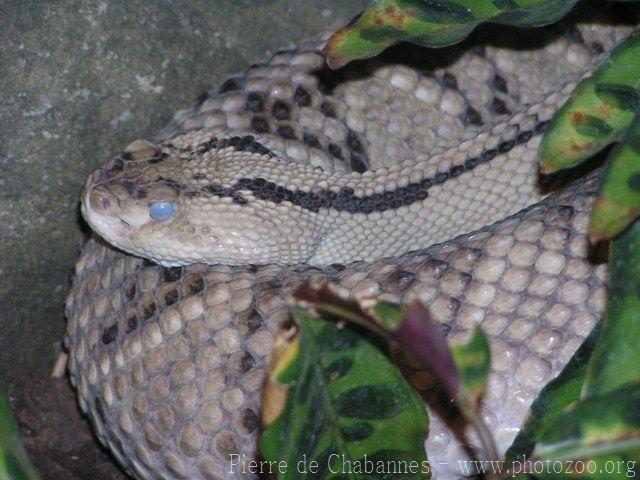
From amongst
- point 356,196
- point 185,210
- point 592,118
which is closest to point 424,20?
point 592,118

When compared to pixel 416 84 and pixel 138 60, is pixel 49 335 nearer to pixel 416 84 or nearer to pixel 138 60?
pixel 138 60

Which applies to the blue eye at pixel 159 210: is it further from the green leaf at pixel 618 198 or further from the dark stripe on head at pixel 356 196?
the green leaf at pixel 618 198

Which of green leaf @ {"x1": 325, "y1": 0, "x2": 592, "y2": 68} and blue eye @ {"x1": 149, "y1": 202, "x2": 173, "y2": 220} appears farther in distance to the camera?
blue eye @ {"x1": 149, "y1": 202, "x2": 173, "y2": 220}

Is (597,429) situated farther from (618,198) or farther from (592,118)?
(592,118)

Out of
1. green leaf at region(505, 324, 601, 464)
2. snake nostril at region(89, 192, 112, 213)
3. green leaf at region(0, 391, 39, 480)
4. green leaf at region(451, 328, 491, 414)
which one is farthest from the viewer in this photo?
snake nostril at region(89, 192, 112, 213)

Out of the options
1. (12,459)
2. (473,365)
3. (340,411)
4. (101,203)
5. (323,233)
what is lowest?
(323,233)

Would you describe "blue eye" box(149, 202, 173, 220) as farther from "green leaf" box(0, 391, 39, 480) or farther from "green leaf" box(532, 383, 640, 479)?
"green leaf" box(532, 383, 640, 479)

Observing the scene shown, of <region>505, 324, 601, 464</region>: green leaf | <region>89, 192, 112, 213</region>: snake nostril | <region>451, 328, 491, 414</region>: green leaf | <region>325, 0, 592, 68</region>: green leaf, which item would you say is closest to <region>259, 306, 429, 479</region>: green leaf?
<region>505, 324, 601, 464</region>: green leaf
